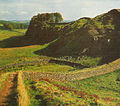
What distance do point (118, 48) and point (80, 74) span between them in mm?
23625

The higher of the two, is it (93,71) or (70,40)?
(70,40)

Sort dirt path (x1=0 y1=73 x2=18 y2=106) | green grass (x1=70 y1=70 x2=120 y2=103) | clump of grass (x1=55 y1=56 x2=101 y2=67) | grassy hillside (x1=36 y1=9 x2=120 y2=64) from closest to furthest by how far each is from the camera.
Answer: dirt path (x1=0 y1=73 x2=18 y2=106) → green grass (x1=70 y1=70 x2=120 y2=103) → clump of grass (x1=55 y1=56 x2=101 y2=67) → grassy hillside (x1=36 y1=9 x2=120 y2=64)

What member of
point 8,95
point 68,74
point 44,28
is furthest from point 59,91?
point 44,28

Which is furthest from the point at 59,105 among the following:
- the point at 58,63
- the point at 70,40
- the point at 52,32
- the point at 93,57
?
the point at 52,32

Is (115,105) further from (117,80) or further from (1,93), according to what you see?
(1,93)

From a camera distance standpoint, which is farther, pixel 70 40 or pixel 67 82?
pixel 70 40

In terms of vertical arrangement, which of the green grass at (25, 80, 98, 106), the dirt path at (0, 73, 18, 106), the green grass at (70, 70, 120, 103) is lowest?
the green grass at (70, 70, 120, 103)

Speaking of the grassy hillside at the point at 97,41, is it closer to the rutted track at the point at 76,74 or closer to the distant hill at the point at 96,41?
the distant hill at the point at 96,41

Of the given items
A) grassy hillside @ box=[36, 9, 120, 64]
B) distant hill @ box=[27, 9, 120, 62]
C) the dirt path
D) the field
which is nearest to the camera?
the dirt path

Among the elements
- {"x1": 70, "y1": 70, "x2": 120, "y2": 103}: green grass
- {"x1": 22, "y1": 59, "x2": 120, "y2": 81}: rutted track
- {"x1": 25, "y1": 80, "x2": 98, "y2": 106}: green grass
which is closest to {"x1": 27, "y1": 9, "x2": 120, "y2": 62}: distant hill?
{"x1": 22, "y1": 59, "x2": 120, "y2": 81}: rutted track

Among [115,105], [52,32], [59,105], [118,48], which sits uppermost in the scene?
[52,32]

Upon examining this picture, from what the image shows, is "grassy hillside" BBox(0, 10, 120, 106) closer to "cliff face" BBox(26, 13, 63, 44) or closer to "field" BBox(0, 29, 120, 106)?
"field" BBox(0, 29, 120, 106)

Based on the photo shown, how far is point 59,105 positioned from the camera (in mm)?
14164

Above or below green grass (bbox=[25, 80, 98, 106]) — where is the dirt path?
above
